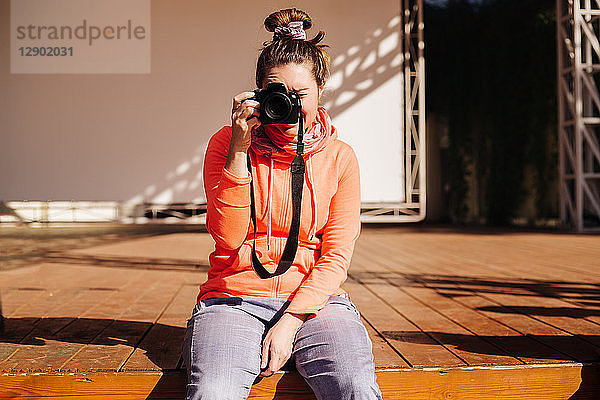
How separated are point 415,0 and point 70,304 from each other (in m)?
5.30

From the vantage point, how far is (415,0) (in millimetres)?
6473

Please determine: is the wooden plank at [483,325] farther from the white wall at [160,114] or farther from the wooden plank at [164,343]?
the white wall at [160,114]

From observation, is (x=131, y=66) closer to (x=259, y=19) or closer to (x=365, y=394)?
(x=259, y=19)

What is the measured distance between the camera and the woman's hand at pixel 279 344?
1.19 m

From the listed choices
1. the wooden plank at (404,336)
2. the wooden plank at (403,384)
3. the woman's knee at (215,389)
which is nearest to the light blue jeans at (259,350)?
the woman's knee at (215,389)

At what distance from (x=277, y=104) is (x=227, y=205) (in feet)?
→ 0.71

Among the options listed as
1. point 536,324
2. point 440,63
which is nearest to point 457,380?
point 536,324

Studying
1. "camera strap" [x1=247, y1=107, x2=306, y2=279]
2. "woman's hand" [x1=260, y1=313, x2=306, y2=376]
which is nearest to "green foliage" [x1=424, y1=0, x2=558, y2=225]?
"camera strap" [x1=247, y1=107, x2=306, y2=279]

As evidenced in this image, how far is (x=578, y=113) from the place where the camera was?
6.01 m

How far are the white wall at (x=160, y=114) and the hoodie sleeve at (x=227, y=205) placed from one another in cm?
486

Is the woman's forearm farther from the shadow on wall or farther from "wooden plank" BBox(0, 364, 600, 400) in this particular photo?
the shadow on wall

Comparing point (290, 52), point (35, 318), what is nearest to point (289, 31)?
point (290, 52)

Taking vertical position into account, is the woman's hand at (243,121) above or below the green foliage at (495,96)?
below

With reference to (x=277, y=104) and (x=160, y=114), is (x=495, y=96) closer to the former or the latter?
(x=160, y=114)
